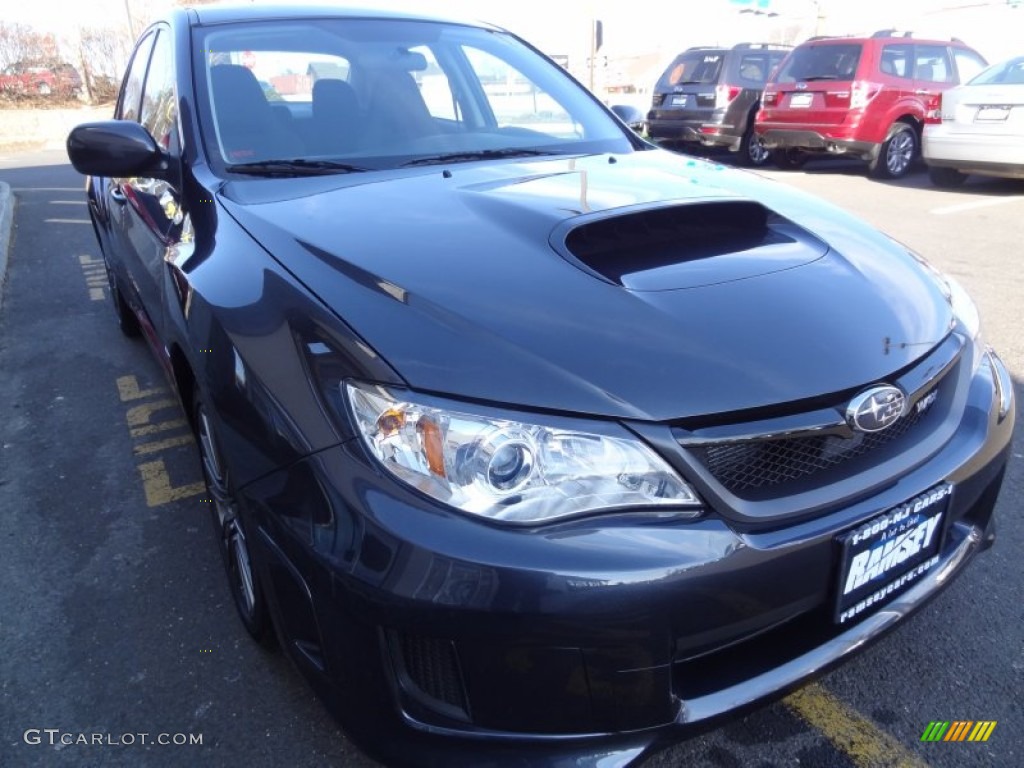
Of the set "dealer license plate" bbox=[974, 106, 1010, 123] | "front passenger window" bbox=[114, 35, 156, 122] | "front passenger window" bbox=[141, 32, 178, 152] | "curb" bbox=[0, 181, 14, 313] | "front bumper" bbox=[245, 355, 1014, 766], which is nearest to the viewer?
"front bumper" bbox=[245, 355, 1014, 766]

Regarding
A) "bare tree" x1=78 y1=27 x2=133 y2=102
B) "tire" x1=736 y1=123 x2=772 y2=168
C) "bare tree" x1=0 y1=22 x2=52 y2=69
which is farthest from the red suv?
"bare tree" x1=0 y1=22 x2=52 y2=69

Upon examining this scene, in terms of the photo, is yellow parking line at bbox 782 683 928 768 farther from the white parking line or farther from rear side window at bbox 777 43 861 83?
rear side window at bbox 777 43 861 83

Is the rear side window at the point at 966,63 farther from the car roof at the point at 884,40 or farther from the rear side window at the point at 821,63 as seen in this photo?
the rear side window at the point at 821,63

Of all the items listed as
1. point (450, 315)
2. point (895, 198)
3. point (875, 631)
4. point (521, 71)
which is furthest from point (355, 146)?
point (895, 198)

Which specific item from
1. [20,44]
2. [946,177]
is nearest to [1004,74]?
[946,177]

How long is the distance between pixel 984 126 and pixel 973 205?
2.74 feet

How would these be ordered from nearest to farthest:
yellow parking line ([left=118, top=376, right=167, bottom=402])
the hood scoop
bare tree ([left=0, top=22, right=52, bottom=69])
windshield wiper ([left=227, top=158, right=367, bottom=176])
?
1. the hood scoop
2. windshield wiper ([left=227, top=158, right=367, bottom=176])
3. yellow parking line ([left=118, top=376, right=167, bottom=402])
4. bare tree ([left=0, top=22, right=52, bottom=69])

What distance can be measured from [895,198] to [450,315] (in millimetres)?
8627

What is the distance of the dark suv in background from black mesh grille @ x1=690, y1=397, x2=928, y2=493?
11029 mm

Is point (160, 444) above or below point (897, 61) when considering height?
below

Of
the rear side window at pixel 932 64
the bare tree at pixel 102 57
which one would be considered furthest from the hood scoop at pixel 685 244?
the bare tree at pixel 102 57

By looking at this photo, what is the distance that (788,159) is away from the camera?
11.9m

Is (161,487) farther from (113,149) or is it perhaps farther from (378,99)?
(378,99)

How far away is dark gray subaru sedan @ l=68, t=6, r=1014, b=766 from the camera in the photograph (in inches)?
51.0
